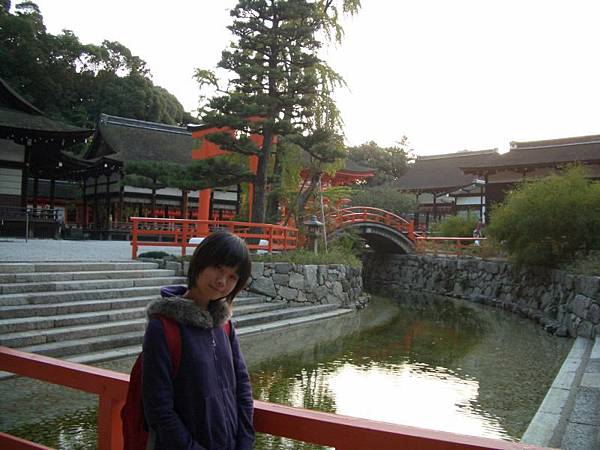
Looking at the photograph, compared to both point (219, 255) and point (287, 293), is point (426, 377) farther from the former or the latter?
point (219, 255)

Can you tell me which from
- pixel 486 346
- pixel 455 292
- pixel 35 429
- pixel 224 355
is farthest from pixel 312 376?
pixel 455 292

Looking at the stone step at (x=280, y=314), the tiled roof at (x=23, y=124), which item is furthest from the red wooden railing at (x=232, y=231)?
the tiled roof at (x=23, y=124)

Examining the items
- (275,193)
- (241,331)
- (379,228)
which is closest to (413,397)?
(241,331)

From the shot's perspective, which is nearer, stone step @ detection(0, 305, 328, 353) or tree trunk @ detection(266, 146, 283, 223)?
stone step @ detection(0, 305, 328, 353)

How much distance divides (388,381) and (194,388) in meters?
5.64

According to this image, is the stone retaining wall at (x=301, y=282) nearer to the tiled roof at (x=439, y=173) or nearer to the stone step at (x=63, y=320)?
the stone step at (x=63, y=320)

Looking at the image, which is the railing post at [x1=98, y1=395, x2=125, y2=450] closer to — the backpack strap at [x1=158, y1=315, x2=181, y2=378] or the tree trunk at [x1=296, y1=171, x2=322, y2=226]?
the backpack strap at [x1=158, y1=315, x2=181, y2=378]

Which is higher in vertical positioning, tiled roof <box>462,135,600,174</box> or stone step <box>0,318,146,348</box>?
tiled roof <box>462,135,600,174</box>

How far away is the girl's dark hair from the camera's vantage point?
76.7 inches

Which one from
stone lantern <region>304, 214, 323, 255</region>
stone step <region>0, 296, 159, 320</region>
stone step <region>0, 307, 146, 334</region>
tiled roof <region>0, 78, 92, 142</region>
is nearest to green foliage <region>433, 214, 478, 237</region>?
stone lantern <region>304, 214, 323, 255</region>

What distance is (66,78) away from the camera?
34.2 metres

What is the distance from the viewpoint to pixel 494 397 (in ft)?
21.4

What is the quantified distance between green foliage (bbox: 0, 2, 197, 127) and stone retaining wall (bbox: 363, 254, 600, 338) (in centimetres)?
1996

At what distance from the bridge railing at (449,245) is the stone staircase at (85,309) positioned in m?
10.6
